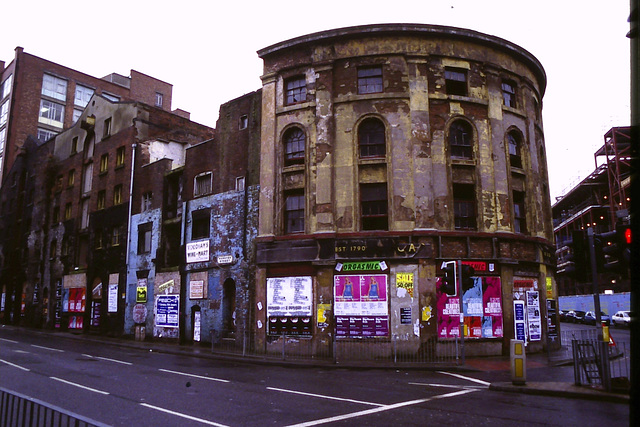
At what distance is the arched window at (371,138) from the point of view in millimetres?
23922

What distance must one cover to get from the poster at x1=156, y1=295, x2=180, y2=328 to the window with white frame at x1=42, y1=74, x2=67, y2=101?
3922 cm

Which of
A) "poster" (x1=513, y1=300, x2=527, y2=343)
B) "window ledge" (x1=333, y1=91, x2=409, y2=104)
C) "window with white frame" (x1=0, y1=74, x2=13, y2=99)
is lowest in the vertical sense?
"poster" (x1=513, y1=300, x2=527, y2=343)

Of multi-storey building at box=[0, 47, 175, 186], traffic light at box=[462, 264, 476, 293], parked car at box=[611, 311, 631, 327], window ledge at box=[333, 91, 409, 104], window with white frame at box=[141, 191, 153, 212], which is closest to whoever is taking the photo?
traffic light at box=[462, 264, 476, 293]

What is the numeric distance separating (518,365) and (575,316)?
1784 inches

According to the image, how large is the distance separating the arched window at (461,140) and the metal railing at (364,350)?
897 cm

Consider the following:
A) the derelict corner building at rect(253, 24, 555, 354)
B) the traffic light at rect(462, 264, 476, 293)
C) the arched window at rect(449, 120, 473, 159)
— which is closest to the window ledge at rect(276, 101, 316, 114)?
the derelict corner building at rect(253, 24, 555, 354)

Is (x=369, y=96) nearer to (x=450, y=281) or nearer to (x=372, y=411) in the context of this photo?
(x=450, y=281)

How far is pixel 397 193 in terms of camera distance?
22.9 metres

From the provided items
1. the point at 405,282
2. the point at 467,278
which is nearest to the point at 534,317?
the point at 405,282

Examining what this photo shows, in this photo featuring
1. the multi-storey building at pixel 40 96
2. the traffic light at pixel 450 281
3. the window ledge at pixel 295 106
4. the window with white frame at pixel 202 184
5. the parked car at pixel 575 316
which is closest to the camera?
the traffic light at pixel 450 281

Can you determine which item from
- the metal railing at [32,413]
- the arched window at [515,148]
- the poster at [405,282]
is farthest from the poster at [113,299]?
the metal railing at [32,413]

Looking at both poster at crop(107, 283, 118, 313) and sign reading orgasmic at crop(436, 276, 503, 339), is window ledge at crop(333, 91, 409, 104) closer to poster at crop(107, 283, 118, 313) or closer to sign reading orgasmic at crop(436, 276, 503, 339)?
sign reading orgasmic at crop(436, 276, 503, 339)

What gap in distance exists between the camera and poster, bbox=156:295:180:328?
29781mm

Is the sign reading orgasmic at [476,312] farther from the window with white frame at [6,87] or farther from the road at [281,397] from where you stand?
the window with white frame at [6,87]
